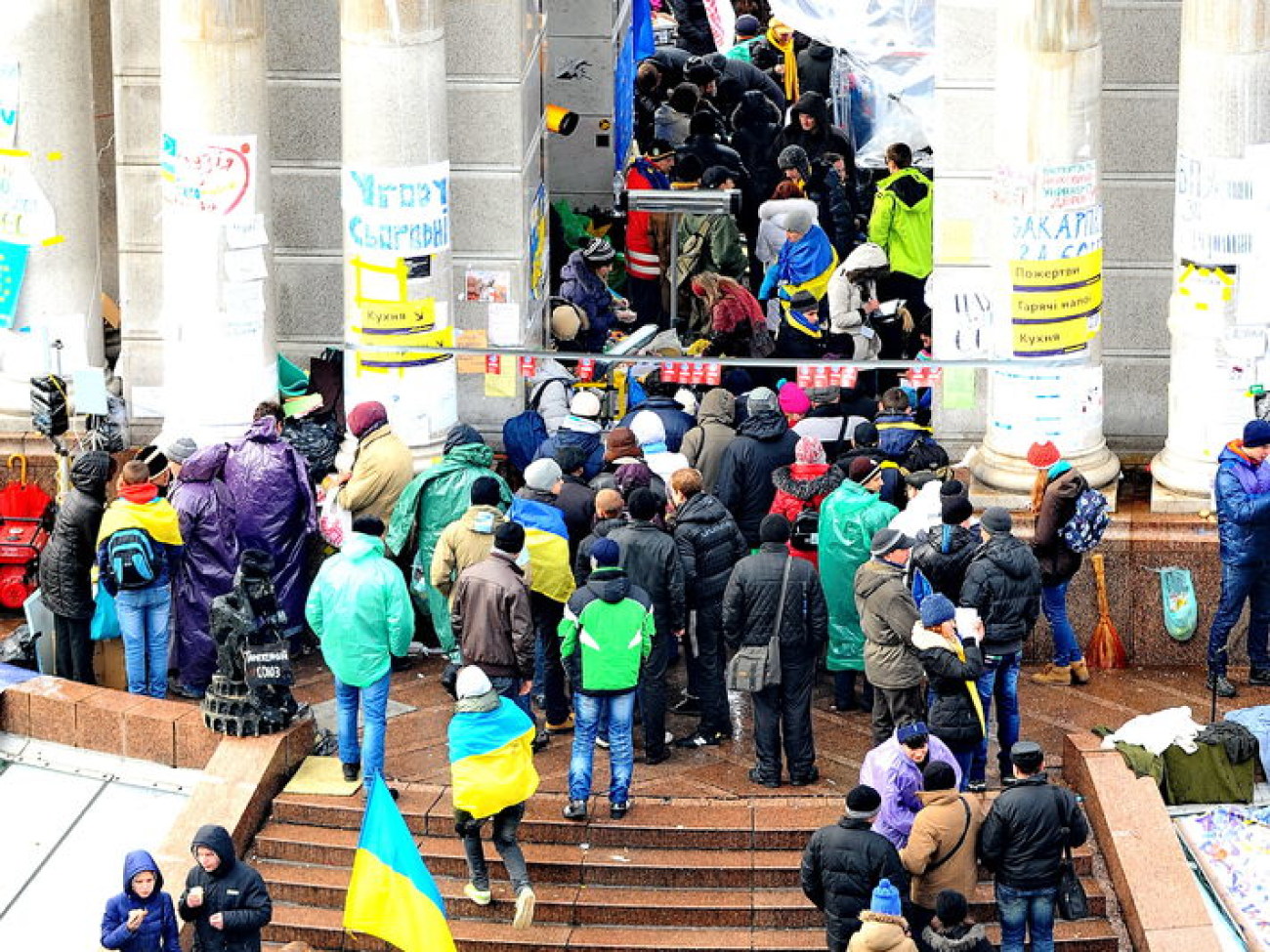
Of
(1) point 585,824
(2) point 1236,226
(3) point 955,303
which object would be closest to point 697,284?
(3) point 955,303

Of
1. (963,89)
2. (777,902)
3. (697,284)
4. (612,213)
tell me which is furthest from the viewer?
(612,213)

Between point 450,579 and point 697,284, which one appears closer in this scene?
point 450,579

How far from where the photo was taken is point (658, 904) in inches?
826

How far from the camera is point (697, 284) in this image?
2698 cm

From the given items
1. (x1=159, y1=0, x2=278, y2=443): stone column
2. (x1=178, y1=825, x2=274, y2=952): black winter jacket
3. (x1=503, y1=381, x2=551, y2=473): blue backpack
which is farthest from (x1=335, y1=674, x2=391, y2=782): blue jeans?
(x1=159, y1=0, x2=278, y2=443): stone column

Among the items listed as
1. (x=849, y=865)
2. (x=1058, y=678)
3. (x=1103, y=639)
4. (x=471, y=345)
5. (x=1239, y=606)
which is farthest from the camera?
(x=471, y=345)

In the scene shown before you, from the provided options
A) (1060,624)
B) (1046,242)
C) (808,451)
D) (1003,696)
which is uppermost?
(1046,242)

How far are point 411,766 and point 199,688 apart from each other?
183cm

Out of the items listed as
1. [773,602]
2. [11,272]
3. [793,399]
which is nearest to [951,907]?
[773,602]

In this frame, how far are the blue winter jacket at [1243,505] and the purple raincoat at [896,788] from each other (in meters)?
3.48

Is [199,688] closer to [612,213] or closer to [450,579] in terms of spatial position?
[450,579]

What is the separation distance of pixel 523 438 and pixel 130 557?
3.08m

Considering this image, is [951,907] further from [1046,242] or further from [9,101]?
[9,101]

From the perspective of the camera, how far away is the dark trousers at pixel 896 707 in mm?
21328
